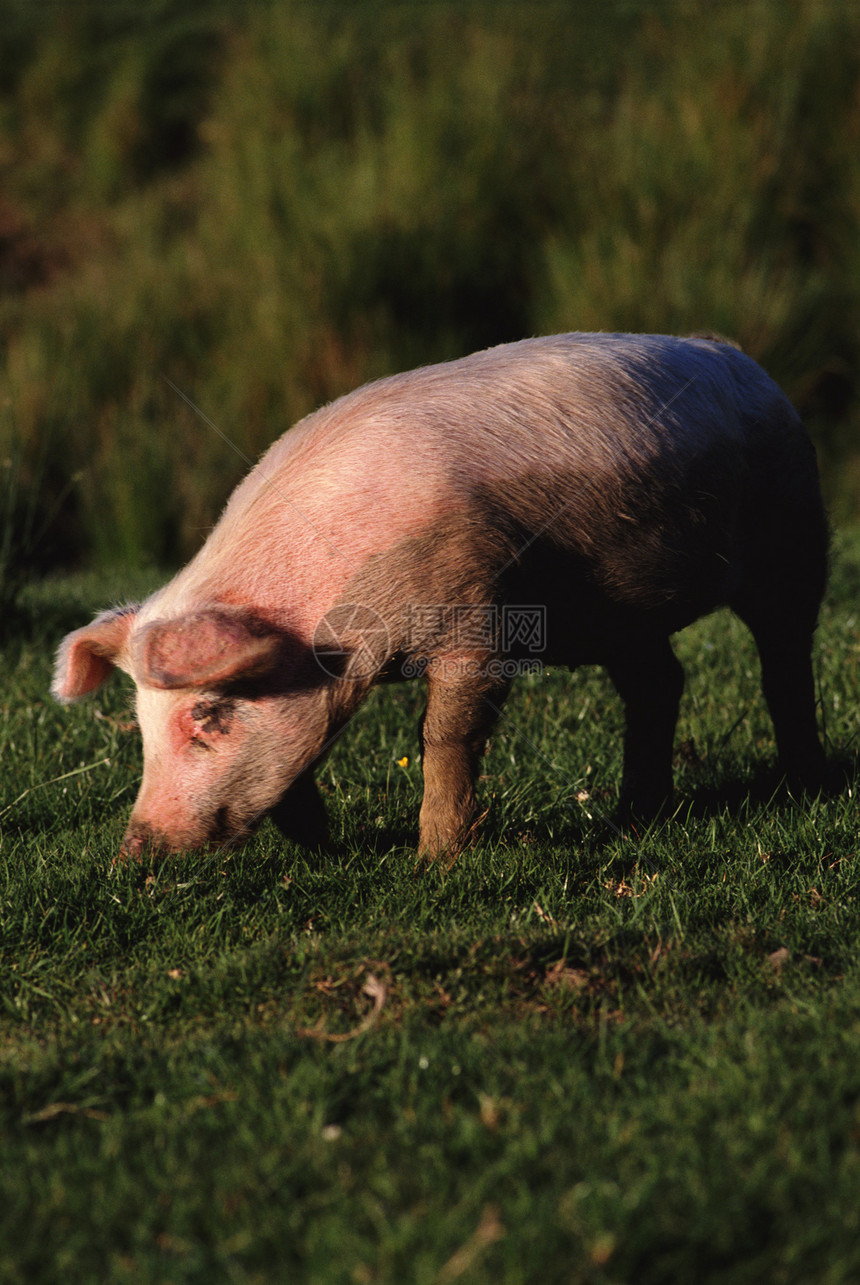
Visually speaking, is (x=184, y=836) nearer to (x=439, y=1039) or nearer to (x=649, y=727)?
(x=439, y=1039)

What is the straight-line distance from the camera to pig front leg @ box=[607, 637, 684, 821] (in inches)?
165

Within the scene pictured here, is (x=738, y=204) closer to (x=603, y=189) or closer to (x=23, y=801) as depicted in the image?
(x=603, y=189)

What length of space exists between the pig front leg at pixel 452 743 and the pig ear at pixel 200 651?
509 mm

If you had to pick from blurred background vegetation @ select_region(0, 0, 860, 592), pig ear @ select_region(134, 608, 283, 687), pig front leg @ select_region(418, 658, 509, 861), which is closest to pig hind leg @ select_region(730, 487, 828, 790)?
pig front leg @ select_region(418, 658, 509, 861)

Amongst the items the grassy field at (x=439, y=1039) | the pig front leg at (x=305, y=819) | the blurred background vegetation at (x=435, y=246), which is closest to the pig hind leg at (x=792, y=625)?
the grassy field at (x=439, y=1039)

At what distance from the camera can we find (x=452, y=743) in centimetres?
365

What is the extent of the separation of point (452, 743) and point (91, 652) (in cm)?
115

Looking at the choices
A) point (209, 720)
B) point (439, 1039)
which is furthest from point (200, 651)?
point (439, 1039)

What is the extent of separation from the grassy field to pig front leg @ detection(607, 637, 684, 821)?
0.13 m

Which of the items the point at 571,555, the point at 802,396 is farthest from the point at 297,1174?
the point at 802,396

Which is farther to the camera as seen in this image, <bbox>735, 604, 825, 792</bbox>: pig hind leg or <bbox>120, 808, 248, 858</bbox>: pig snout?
<bbox>735, 604, 825, 792</bbox>: pig hind leg

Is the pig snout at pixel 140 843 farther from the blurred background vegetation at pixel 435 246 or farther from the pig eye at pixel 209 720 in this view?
the blurred background vegetation at pixel 435 246

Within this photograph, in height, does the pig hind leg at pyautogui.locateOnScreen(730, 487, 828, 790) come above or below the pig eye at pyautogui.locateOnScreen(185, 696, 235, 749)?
below

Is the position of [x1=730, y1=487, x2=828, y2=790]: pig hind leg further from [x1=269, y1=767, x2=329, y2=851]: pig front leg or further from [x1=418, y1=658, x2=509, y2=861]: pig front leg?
[x1=269, y1=767, x2=329, y2=851]: pig front leg
